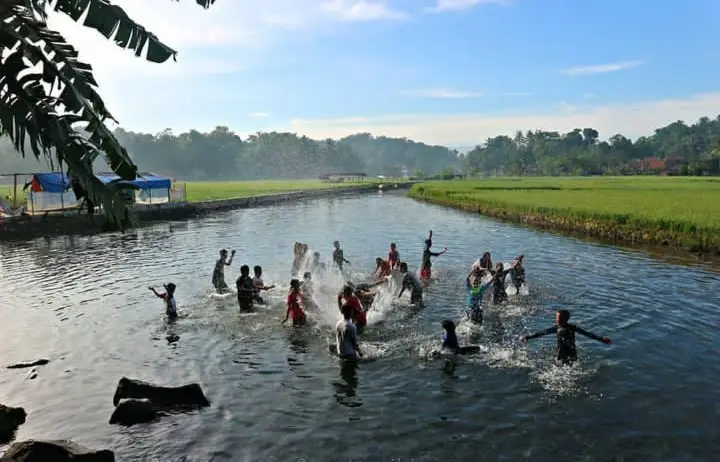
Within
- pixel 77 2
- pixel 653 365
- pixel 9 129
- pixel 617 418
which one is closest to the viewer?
pixel 9 129

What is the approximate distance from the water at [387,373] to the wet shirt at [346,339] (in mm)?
497

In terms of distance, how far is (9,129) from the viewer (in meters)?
8.58

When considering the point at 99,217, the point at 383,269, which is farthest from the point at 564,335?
the point at 99,217

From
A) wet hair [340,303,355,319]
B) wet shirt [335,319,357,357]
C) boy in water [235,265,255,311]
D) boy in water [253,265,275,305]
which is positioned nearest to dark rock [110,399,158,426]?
wet shirt [335,319,357,357]

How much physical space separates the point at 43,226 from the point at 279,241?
2413 cm

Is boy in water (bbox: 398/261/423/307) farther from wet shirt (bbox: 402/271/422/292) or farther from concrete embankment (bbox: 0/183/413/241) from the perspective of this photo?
concrete embankment (bbox: 0/183/413/241)

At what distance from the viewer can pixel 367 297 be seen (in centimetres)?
1914

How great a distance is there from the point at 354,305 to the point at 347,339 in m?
1.77

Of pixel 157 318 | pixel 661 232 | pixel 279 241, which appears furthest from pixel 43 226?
pixel 661 232

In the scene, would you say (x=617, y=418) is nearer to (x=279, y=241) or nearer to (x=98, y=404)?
(x=98, y=404)

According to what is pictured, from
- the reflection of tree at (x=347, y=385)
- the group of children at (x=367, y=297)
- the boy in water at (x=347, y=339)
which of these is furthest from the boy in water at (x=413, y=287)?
the reflection of tree at (x=347, y=385)

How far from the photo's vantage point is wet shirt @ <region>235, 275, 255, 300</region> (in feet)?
65.7

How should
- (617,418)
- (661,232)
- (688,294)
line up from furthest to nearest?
(661,232) → (688,294) → (617,418)

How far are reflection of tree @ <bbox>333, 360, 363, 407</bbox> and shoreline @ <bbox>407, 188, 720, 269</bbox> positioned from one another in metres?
22.8
